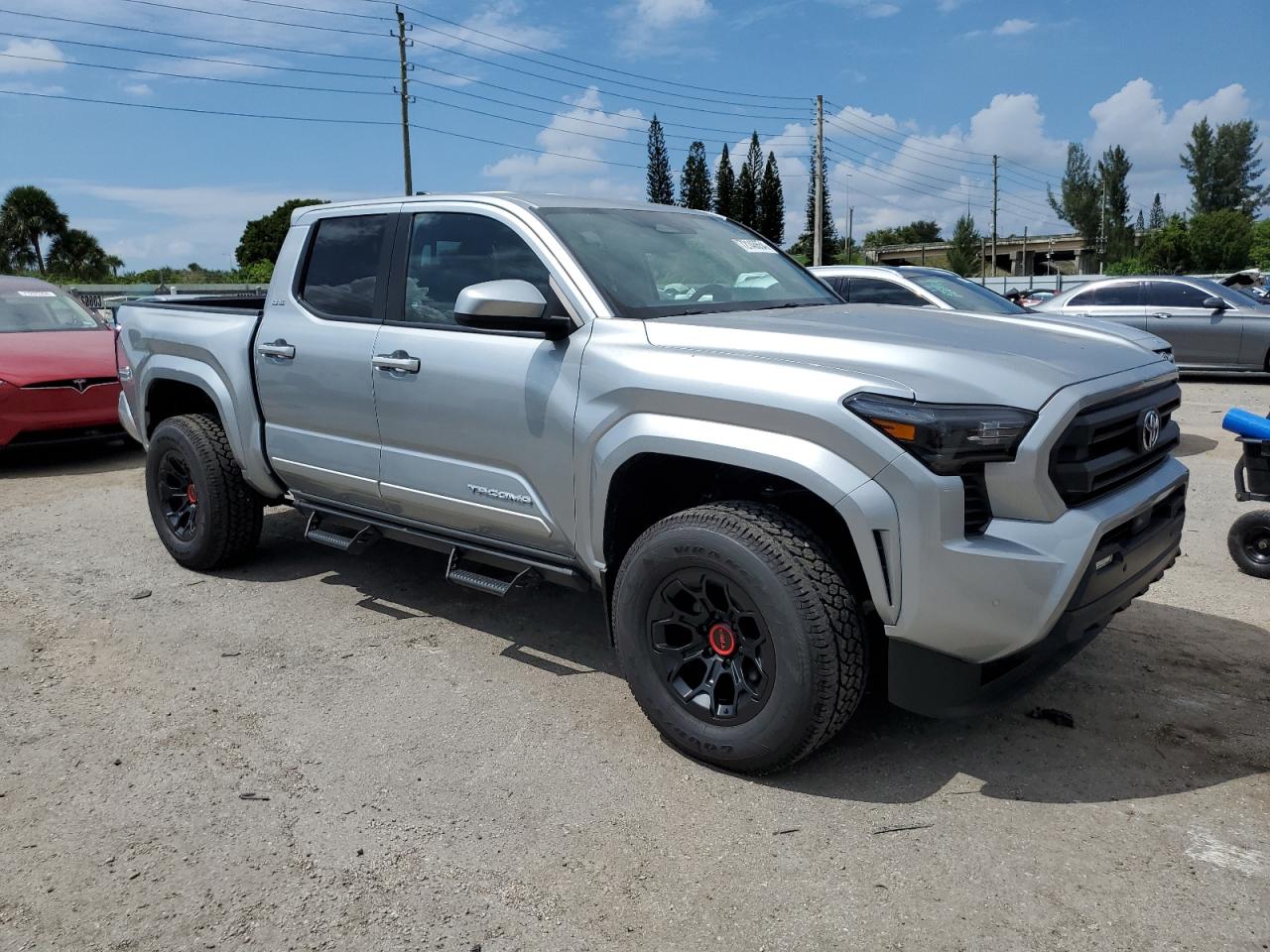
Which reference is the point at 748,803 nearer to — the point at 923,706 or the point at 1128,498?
the point at 923,706

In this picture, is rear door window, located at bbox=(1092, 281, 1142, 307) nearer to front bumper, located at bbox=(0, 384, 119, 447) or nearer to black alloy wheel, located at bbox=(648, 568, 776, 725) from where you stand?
front bumper, located at bbox=(0, 384, 119, 447)

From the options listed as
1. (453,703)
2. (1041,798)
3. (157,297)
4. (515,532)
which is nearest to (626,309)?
(515,532)

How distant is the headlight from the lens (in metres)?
2.85

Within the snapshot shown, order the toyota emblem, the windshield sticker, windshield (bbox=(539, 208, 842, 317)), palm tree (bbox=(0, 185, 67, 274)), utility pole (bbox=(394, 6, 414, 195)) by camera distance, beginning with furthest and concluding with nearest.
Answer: palm tree (bbox=(0, 185, 67, 274)), utility pole (bbox=(394, 6, 414, 195)), the windshield sticker, windshield (bbox=(539, 208, 842, 317)), the toyota emblem

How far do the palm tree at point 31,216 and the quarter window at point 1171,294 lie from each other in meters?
73.0

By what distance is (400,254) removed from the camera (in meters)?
4.46

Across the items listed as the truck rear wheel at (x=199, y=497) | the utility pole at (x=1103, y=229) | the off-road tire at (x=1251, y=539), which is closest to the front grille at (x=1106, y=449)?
the off-road tire at (x=1251, y=539)

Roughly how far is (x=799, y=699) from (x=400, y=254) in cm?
260

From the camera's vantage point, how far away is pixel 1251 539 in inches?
211

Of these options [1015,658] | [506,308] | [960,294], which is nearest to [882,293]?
[960,294]

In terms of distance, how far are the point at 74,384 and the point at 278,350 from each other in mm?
4908

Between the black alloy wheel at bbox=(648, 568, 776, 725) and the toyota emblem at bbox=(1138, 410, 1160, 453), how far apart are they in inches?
55.0

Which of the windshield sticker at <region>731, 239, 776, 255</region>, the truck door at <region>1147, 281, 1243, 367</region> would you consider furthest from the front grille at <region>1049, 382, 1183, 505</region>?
the truck door at <region>1147, 281, 1243, 367</region>

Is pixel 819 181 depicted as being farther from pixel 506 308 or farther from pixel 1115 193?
pixel 1115 193
